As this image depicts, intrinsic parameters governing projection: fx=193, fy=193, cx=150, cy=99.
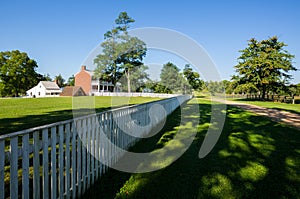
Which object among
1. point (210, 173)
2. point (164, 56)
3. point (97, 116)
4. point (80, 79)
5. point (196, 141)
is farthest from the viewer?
point (80, 79)

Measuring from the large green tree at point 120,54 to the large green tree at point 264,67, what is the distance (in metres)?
21.2

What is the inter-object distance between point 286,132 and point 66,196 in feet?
22.8

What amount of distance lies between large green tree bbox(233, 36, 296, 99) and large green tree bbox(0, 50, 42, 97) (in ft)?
160

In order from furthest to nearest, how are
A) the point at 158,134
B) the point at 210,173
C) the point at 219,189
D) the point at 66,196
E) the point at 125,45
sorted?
the point at 125,45, the point at 158,134, the point at 210,173, the point at 219,189, the point at 66,196

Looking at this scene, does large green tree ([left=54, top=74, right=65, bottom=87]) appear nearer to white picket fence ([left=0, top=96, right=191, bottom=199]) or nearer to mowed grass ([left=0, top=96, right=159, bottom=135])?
mowed grass ([left=0, top=96, right=159, bottom=135])

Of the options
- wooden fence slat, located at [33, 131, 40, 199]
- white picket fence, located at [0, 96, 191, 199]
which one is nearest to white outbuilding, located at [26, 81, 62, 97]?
white picket fence, located at [0, 96, 191, 199]

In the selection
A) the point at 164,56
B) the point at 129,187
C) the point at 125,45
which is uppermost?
the point at 125,45

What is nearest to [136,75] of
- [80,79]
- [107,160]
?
[80,79]

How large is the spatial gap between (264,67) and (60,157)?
123 ft

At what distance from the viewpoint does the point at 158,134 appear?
20.4 ft

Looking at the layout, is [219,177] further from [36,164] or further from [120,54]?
[120,54]

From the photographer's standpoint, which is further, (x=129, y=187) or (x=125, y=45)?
(x=125, y=45)

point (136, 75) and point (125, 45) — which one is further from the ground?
point (125, 45)

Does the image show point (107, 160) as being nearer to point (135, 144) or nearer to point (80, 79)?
point (135, 144)
